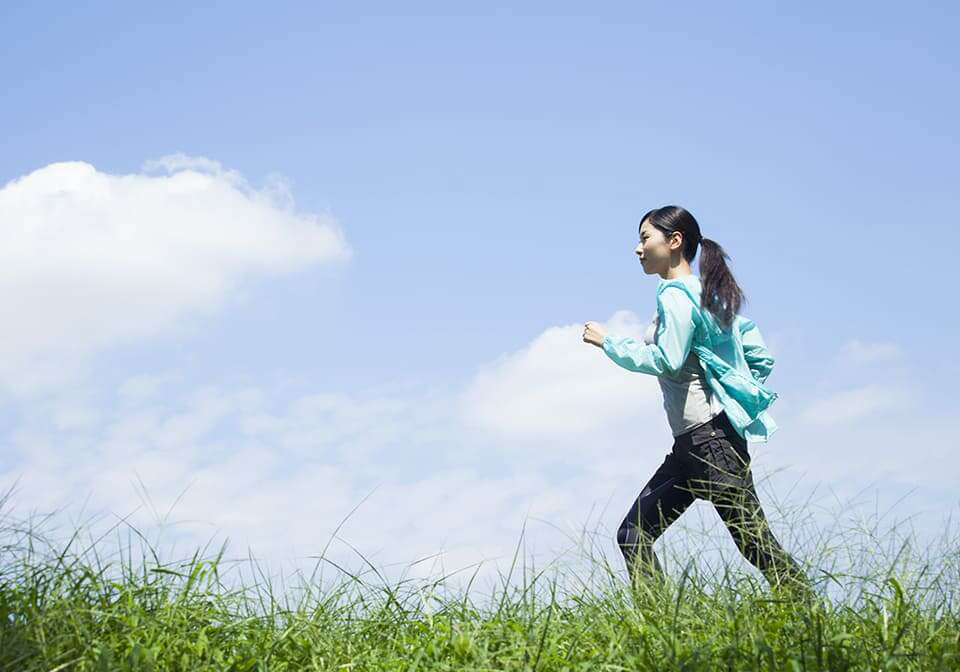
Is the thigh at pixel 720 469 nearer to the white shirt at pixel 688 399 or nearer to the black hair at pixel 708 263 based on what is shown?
the white shirt at pixel 688 399

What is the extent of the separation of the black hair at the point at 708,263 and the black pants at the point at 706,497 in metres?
0.56

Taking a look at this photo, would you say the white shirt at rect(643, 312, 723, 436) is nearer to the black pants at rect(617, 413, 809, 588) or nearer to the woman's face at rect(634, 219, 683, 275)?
the black pants at rect(617, 413, 809, 588)

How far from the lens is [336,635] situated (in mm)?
4406

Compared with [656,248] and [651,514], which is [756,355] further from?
[651,514]

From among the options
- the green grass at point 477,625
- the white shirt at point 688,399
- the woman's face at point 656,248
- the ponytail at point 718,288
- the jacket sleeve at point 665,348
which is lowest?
the green grass at point 477,625

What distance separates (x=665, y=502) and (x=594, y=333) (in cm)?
89

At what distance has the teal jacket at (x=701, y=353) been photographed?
17.0 ft

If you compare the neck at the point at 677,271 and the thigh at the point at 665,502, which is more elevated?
the neck at the point at 677,271

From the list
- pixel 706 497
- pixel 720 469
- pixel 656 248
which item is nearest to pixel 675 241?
pixel 656 248

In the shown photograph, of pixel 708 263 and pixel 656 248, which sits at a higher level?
pixel 656 248

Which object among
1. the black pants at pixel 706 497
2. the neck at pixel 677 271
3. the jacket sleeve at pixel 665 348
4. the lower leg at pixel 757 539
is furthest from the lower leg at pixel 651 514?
the neck at pixel 677 271

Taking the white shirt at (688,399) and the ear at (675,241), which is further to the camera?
the ear at (675,241)

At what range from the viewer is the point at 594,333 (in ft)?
17.5

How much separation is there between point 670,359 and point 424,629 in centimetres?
172
